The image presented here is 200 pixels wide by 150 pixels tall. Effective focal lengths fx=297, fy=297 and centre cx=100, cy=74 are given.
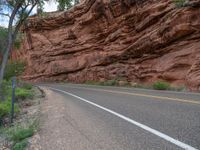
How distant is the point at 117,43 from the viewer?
111 ft

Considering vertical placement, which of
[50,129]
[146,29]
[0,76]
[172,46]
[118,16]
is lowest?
[50,129]

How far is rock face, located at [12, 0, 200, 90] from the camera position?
2303cm

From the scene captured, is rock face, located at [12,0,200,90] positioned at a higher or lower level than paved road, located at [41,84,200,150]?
higher

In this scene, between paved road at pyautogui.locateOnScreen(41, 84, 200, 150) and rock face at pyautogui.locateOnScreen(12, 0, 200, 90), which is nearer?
paved road at pyautogui.locateOnScreen(41, 84, 200, 150)

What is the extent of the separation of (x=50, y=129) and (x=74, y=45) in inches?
1456

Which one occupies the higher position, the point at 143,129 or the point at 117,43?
the point at 117,43

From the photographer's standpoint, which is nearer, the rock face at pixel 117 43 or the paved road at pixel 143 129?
the paved road at pixel 143 129

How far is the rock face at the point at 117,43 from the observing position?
23.0 metres

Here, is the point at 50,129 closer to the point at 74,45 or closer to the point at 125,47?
the point at 125,47

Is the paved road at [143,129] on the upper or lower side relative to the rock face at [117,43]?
lower

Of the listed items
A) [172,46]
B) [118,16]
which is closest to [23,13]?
[172,46]

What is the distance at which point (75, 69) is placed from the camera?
42.5 m

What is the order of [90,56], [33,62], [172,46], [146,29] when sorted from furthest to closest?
[33,62], [90,56], [146,29], [172,46]

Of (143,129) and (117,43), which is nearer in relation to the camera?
(143,129)
